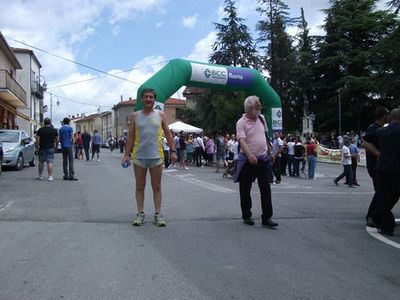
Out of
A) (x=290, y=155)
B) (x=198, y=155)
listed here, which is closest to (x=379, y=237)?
(x=290, y=155)

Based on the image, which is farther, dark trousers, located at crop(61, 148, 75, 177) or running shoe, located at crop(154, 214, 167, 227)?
dark trousers, located at crop(61, 148, 75, 177)

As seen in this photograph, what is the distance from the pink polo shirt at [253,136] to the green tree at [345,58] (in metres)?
42.9

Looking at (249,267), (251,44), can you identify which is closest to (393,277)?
(249,267)

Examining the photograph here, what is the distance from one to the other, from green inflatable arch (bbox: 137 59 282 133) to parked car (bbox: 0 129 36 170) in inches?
184

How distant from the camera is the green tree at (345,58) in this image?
163ft

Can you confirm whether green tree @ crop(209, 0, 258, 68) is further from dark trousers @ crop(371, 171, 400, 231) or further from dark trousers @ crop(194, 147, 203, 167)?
dark trousers @ crop(371, 171, 400, 231)

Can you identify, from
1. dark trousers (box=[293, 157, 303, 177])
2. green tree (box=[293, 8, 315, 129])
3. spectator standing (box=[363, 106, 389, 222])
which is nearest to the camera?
spectator standing (box=[363, 106, 389, 222])

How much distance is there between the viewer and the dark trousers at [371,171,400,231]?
731cm

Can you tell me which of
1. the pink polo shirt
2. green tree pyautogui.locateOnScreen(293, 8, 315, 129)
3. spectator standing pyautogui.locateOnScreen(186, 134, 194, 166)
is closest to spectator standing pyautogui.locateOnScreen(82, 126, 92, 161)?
spectator standing pyautogui.locateOnScreen(186, 134, 194, 166)

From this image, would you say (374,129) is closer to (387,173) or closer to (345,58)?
(387,173)

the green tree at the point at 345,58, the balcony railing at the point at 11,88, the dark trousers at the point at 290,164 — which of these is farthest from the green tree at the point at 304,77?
the dark trousers at the point at 290,164

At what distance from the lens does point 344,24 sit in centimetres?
5025

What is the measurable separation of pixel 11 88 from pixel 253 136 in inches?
1199

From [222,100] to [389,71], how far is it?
82.0ft
